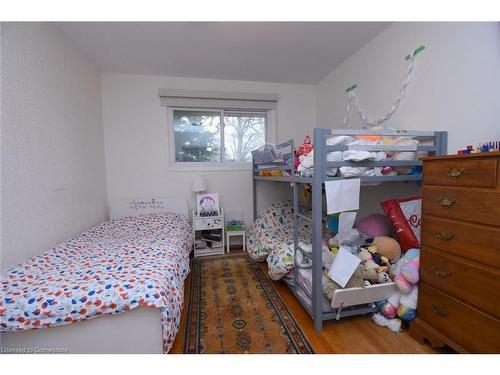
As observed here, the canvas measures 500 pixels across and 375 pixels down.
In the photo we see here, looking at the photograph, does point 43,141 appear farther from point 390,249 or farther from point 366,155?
point 390,249

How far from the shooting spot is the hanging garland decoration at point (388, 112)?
1.77m

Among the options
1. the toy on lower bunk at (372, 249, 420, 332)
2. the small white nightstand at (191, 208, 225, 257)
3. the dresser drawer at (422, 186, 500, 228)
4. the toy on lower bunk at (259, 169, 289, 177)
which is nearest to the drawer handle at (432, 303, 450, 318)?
the toy on lower bunk at (372, 249, 420, 332)

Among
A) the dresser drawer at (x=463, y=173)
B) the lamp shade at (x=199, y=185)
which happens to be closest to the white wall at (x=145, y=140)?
the lamp shade at (x=199, y=185)

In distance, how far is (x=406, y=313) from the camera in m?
1.40

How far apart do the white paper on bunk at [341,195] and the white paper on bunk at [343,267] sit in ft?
0.96

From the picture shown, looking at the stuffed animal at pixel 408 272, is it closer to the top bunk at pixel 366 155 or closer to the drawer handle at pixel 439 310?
the drawer handle at pixel 439 310

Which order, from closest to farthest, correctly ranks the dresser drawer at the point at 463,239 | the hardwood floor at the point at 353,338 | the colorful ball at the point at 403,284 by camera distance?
the dresser drawer at the point at 463,239 → the hardwood floor at the point at 353,338 → the colorful ball at the point at 403,284

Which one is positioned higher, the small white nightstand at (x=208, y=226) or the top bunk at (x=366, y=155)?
the top bunk at (x=366, y=155)

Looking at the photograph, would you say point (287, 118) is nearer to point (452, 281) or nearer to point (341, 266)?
point (341, 266)

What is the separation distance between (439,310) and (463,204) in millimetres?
571

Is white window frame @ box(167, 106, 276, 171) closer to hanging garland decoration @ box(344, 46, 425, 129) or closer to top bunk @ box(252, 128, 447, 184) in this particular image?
hanging garland decoration @ box(344, 46, 425, 129)

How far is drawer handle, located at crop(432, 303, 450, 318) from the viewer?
3.82ft

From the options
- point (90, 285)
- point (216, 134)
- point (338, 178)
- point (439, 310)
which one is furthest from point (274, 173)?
point (90, 285)

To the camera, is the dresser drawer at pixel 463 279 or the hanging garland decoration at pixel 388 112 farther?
the hanging garland decoration at pixel 388 112
